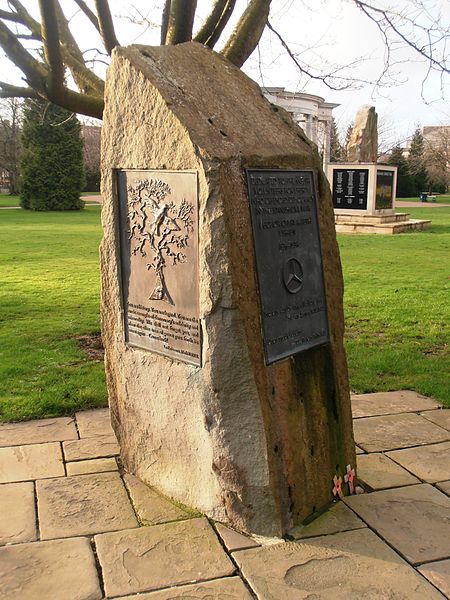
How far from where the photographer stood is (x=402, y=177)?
1914 inches

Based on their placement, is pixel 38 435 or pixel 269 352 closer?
pixel 269 352

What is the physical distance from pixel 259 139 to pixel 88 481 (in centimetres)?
229

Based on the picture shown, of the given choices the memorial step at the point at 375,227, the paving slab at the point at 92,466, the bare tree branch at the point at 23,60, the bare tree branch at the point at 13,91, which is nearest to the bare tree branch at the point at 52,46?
the bare tree branch at the point at 23,60

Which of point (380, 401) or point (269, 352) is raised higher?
point (269, 352)

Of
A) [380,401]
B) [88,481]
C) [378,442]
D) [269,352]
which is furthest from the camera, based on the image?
[380,401]

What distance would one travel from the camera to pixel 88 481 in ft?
12.7

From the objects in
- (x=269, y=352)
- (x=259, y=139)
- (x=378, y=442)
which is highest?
(x=259, y=139)

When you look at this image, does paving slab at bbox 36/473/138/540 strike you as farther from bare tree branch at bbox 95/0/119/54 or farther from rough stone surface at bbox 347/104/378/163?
rough stone surface at bbox 347/104/378/163

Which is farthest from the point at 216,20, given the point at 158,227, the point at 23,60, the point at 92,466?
the point at 92,466

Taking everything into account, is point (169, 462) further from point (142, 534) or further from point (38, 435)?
point (38, 435)

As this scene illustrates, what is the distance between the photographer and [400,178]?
4862cm

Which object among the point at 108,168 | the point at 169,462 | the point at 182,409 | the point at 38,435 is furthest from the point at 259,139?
the point at 38,435

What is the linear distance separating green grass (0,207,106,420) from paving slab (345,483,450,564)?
253 cm

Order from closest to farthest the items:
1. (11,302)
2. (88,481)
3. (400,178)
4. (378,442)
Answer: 1. (88,481)
2. (378,442)
3. (11,302)
4. (400,178)
